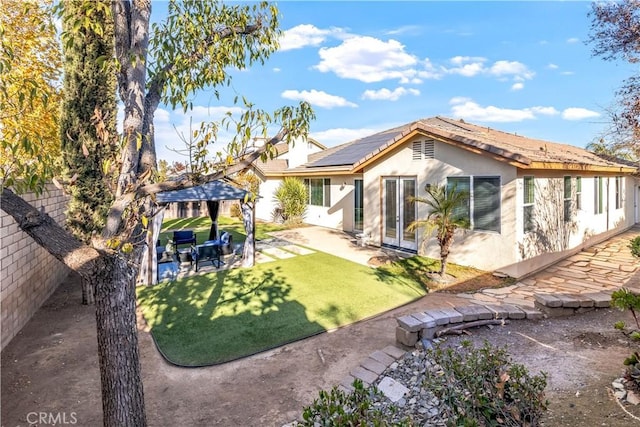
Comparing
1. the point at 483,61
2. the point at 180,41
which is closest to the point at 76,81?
the point at 180,41

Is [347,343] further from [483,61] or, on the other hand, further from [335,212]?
[483,61]

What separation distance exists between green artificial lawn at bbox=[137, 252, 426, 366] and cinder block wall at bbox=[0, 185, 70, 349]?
7.15 feet

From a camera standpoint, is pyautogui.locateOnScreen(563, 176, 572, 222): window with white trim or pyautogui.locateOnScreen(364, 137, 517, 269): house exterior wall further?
pyautogui.locateOnScreen(563, 176, 572, 222): window with white trim

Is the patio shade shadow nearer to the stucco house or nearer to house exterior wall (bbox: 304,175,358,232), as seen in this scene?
the stucco house

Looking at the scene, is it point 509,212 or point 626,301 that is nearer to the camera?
point 626,301

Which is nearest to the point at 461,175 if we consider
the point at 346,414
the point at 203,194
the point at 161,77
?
the point at 203,194

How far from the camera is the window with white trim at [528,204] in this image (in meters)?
9.43

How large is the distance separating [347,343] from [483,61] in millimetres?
18040

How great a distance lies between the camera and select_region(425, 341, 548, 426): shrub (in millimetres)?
2852

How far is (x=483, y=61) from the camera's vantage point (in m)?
17.9

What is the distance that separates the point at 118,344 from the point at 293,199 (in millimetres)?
17072

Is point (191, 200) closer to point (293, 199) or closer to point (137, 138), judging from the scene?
point (137, 138)

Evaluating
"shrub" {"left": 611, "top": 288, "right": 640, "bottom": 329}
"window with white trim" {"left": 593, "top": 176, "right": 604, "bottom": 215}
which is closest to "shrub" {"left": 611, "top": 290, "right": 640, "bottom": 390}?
"shrub" {"left": 611, "top": 288, "right": 640, "bottom": 329}

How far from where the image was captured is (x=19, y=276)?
6809 millimetres
